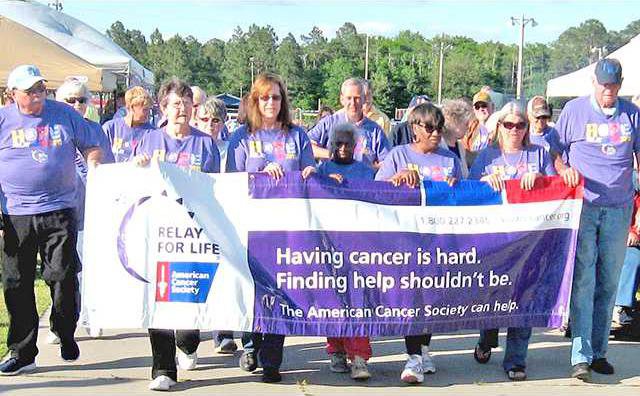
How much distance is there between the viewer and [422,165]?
6.02m

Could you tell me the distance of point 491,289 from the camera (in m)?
6.02

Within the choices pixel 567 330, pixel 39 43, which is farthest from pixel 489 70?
pixel 567 330

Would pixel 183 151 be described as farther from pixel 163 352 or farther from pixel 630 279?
pixel 630 279

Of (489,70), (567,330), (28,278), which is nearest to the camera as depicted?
(28,278)

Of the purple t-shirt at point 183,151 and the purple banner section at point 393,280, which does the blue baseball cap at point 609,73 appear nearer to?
the purple banner section at point 393,280

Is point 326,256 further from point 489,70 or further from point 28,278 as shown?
point 489,70

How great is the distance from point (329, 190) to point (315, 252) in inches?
16.0

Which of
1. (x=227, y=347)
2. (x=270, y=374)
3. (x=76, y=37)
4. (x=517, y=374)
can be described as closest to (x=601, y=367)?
(x=517, y=374)

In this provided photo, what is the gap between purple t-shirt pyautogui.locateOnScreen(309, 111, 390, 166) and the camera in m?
7.38

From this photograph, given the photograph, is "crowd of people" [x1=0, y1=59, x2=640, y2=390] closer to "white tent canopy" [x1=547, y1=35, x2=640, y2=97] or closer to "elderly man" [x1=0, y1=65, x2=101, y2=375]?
"elderly man" [x1=0, y1=65, x2=101, y2=375]

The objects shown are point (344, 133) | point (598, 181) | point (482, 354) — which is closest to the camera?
point (598, 181)

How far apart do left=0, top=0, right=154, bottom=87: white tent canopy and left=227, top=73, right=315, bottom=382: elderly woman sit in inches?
422

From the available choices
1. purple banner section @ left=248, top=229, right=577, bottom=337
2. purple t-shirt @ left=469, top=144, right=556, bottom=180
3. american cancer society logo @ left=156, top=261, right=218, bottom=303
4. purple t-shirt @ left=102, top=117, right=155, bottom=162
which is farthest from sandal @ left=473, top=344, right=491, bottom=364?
purple t-shirt @ left=102, top=117, right=155, bottom=162

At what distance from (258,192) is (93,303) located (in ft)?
4.07
